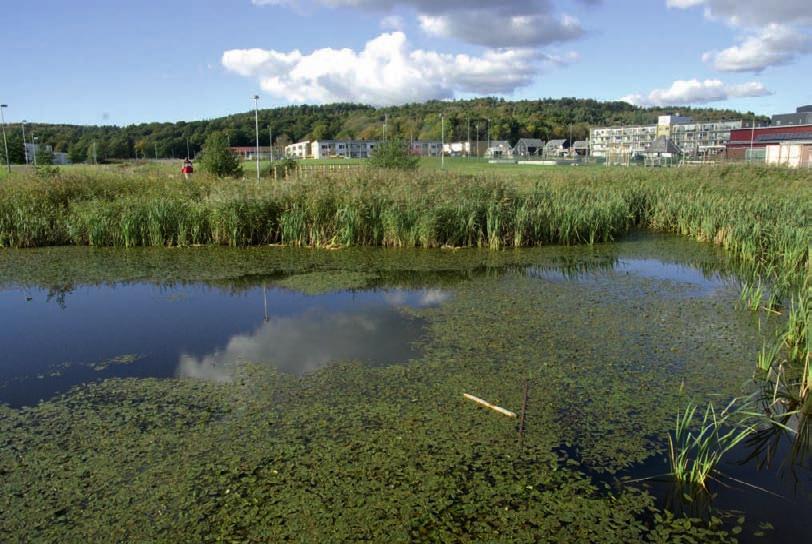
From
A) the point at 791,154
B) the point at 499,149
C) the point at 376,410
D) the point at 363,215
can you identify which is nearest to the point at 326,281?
the point at 363,215

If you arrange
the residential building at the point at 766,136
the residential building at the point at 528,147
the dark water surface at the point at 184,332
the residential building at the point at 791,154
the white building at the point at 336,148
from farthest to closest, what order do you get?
the white building at the point at 336,148 → the residential building at the point at 528,147 → the residential building at the point at 766,136 → the residential building at the point at 791,154 → the dark water surface at the point at 184,332

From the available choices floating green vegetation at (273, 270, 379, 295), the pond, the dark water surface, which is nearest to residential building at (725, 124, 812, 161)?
floating green vegetation at (273, 270, 379, 295)

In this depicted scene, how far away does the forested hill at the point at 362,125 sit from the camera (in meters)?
78.8

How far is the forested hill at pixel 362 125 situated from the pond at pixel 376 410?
64.3 metres

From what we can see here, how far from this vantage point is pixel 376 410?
4.18m

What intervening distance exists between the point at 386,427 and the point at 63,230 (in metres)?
10.4

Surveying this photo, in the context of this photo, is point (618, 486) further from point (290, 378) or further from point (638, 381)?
point (290, 378)

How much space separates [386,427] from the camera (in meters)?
3.92

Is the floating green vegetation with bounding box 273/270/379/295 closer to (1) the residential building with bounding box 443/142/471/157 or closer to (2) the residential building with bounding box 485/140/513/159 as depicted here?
(2) the residential building with bounding box 485/140/513/159

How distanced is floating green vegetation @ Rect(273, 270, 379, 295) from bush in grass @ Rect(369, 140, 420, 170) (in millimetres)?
13360

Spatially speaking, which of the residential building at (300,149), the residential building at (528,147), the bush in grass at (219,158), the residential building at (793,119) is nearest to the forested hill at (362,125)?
the residential building at (300,149)

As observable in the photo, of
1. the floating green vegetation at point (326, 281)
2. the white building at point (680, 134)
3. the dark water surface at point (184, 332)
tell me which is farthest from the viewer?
the white building at point (680, 134)

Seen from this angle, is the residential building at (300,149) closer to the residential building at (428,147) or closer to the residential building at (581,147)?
the residential building at (428,147)

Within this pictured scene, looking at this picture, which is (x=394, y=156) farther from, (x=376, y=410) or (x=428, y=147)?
(x=428, y=147)
